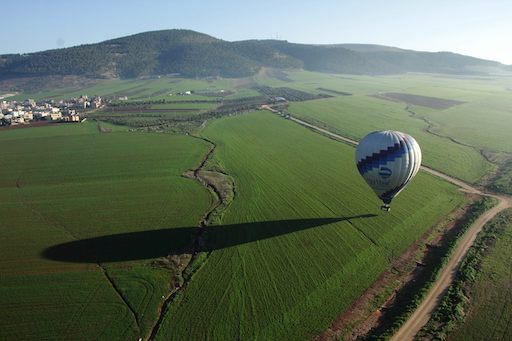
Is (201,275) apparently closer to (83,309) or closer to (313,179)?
(83,309)

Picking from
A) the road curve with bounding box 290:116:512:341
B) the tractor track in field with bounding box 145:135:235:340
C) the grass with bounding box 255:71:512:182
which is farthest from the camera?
the grass with bounding box 255:71:512:182

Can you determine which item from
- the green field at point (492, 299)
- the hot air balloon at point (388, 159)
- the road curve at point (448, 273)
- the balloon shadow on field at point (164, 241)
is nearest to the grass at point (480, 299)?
the green field at point (492, 299)

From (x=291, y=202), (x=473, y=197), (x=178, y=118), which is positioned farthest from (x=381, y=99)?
(x=291, y=202)

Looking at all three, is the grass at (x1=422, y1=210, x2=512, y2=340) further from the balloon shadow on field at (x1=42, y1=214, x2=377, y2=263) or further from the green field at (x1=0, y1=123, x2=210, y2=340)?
the green field at (x1=0, y1=123, x2=210, y2=340)

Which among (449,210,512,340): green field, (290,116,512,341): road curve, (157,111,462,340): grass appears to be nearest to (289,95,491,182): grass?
(290,116,512,341): road curve

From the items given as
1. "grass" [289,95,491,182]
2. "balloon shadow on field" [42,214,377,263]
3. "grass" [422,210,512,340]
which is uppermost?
"grass" [289,95,491,182]

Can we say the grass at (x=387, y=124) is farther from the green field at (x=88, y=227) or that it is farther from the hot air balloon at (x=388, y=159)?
the green field at (x=88, y=227)
